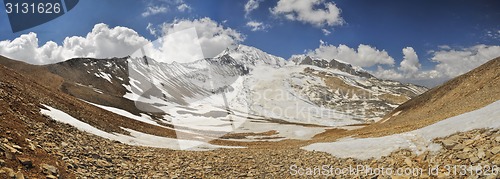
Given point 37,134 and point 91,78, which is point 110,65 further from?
point 37,134

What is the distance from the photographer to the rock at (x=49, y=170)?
464 inches

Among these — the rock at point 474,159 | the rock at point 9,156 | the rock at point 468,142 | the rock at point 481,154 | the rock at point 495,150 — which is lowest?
the rock at point 474,159

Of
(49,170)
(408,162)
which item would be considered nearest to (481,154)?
(408,162)

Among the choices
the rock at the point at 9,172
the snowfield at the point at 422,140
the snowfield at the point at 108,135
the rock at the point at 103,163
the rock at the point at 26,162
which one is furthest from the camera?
the snowfield at the point at 108,135

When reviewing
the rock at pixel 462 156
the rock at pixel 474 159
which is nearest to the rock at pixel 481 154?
the rock at pixel 474 159

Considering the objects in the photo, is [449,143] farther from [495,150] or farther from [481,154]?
[495,150]

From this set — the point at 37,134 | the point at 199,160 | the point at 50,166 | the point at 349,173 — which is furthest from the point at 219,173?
the point at 37,134

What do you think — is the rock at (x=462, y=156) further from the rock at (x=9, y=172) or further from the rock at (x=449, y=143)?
the rock at (x=9, y=172)

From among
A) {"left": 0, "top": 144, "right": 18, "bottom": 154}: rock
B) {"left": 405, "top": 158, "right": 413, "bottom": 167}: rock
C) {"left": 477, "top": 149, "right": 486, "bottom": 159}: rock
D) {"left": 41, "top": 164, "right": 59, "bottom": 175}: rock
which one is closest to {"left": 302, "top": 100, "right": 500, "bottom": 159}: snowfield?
{"left": 405, "top": 158, "right": 413, "bottom": 167}: rock

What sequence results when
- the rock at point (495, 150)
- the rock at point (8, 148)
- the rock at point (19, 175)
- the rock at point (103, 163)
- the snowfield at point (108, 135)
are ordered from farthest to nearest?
the snowfield at point (108, 135) < the rock at point (103, 163) < the rock at point (495, 150) < the rock at point (8, 148) < the rock at point (19, 175)

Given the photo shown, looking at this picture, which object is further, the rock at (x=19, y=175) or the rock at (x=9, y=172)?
the rock at (x=19, y=175)

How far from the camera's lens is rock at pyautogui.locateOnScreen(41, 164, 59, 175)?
1178 centimetres

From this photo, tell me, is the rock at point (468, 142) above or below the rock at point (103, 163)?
above

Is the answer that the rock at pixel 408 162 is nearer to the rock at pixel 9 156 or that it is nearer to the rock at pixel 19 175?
the rock at pixel 19 175
